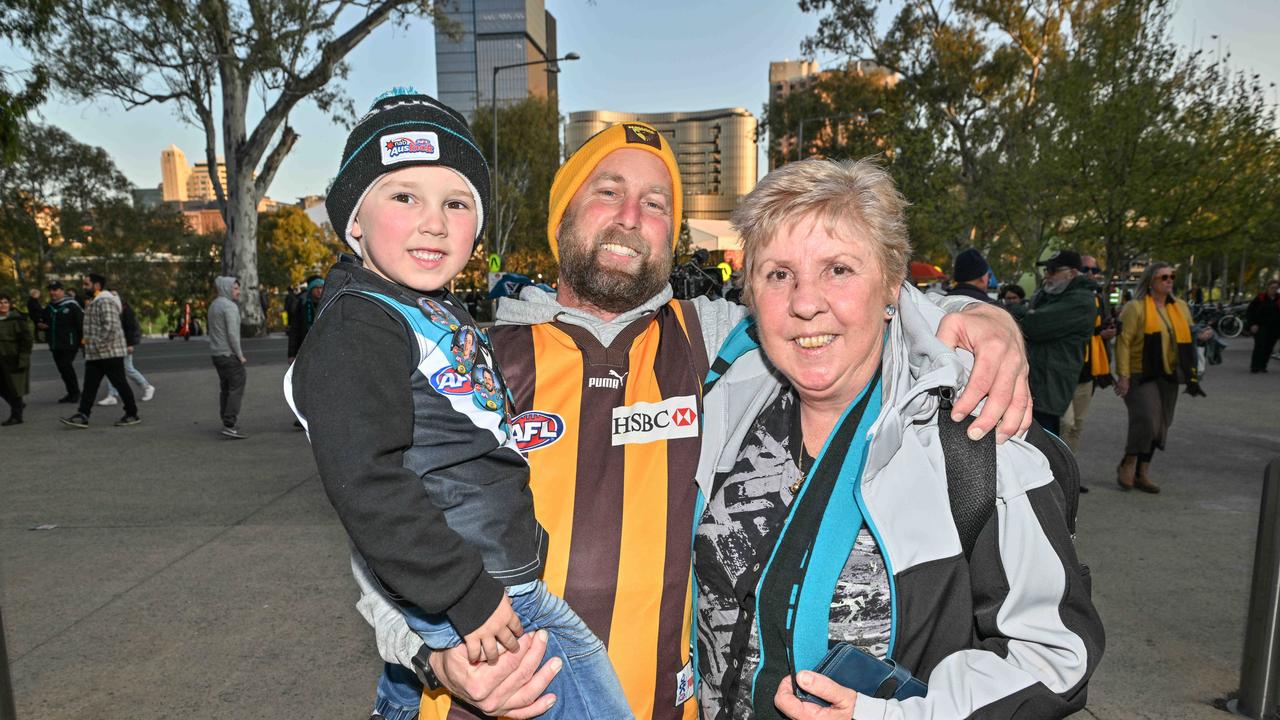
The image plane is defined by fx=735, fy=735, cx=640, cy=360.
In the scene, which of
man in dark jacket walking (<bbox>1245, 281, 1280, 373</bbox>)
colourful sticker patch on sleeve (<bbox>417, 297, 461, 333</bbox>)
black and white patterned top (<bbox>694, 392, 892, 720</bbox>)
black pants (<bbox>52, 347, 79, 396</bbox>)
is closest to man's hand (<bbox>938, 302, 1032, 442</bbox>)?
black and white patterned top (<bbox>694, 392, 892, 720</bbox>)

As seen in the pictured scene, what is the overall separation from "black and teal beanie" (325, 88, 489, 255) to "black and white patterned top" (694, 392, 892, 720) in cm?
96

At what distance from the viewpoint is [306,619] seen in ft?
14.3

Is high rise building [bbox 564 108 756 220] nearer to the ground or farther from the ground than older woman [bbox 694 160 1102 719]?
farther from the ground

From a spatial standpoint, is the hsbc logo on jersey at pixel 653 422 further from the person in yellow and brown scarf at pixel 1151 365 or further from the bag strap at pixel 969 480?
the person in yellow and brown scarf at pixel 1151 365

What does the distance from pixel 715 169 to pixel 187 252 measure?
366ft

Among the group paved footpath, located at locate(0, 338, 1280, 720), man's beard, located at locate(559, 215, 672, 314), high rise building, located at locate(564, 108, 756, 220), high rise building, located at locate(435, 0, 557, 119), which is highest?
high rise building, located at locate(435, 0, 557, 119)

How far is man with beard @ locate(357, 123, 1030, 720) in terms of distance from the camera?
1599mm

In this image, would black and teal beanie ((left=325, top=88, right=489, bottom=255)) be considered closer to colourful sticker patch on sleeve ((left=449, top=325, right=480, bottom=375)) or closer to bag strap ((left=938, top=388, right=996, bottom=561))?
colourful sticker patch on sleeve ((left=449, top=325, right=480, bottom=375))

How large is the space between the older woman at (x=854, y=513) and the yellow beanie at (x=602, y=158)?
2.02 ft

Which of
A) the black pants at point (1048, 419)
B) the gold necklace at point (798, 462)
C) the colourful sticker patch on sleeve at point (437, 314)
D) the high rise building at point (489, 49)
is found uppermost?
the high rise building at point (489, 49)

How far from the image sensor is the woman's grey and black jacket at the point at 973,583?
1.33 m

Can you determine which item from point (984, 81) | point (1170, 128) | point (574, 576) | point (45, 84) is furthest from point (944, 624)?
point (984, 81)

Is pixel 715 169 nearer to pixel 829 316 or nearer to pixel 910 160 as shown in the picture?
pixel 910 160

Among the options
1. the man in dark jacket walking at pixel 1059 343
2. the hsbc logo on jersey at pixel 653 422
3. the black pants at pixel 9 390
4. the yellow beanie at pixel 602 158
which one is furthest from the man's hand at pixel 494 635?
the black pants at pixel 9 390
